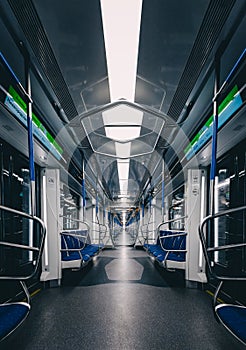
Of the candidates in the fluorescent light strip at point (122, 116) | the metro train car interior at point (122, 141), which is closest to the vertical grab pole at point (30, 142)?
the metro train car interior at point (122, 141)

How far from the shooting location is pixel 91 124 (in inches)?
142

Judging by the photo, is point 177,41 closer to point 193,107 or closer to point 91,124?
point 193,107

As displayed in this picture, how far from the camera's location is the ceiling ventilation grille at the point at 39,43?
4.78 feet

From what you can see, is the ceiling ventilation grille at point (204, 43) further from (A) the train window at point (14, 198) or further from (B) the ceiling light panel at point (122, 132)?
(A) the train window at point (14, 198)

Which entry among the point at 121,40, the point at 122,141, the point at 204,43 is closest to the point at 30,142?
the point at 121,40

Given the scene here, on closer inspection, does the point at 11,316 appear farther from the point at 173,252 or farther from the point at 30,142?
the point at 173,252

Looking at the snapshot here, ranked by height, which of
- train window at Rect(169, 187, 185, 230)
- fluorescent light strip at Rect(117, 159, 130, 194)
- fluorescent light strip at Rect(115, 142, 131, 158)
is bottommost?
train window at Rect(169, 187, 185, 230)

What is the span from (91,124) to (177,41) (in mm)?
2076

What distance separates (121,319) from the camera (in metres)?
2.44

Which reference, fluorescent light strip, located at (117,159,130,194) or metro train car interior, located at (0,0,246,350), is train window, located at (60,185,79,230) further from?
fluorescent light strip, located at (117,159,130,194)

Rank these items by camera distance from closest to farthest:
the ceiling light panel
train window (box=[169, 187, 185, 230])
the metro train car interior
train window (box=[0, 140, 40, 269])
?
the metro train car interior < train window (box=[0, 140, 40, 269]) < the ceiling light panel < train window (box=[169, 187, 185, 230])

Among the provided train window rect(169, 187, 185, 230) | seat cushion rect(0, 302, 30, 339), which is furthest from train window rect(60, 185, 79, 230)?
seat cushion rect(0, 302, 30, 339)

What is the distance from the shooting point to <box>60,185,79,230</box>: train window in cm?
527

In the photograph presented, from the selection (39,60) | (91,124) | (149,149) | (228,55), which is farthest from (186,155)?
(39,60)
